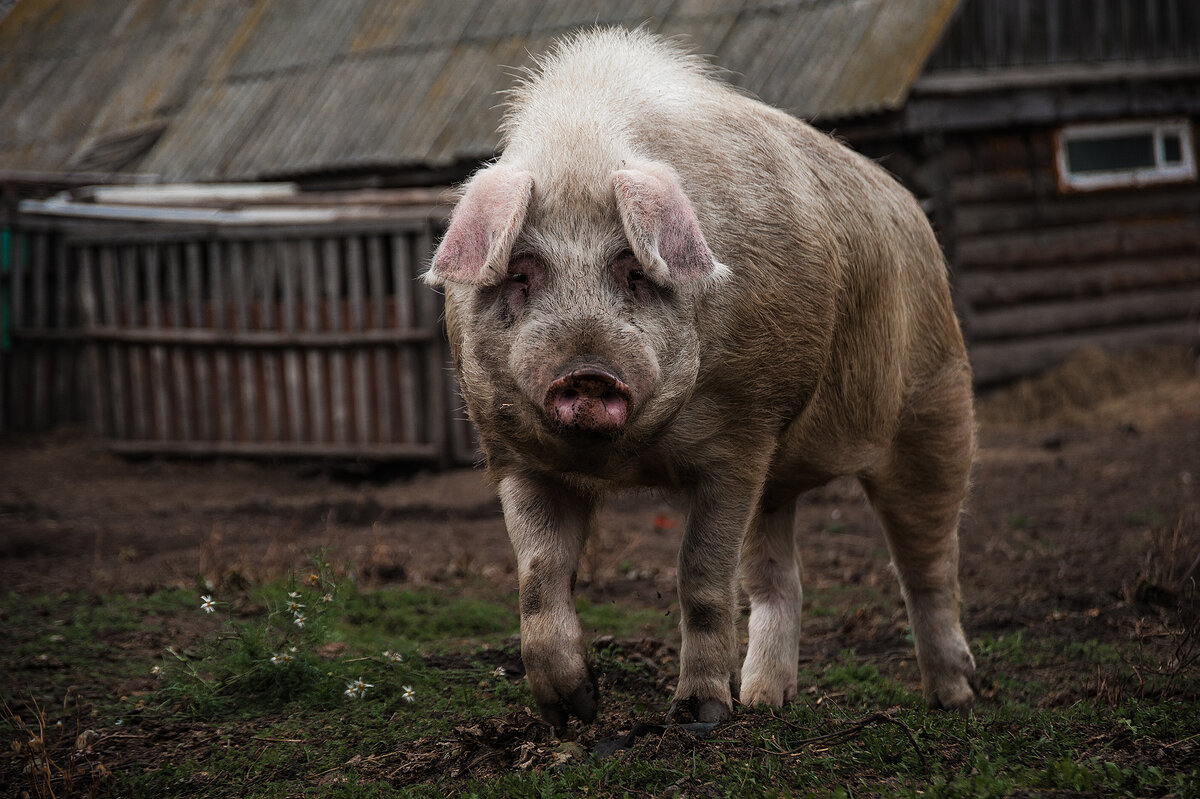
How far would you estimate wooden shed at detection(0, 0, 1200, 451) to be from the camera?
32.4 feet

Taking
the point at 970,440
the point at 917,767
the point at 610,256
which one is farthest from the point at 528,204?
the point at 970,440

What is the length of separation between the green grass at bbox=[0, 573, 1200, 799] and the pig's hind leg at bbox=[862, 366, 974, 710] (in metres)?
0.18

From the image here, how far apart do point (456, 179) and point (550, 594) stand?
9395 mm

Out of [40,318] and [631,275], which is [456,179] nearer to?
[40,318]

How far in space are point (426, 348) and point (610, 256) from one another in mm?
6783

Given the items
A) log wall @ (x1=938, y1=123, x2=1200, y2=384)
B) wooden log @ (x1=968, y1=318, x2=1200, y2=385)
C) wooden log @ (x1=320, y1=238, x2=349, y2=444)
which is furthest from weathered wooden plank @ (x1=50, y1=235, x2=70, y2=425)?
wooden log @ (x1=968, y1=318, x2=1200, y2=385)

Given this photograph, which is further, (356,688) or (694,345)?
(356,688)

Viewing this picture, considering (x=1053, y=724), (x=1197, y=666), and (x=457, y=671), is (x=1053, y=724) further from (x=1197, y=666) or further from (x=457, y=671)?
(x=457, y=671)

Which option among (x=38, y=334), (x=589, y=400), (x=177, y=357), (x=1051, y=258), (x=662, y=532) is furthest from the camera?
(x=1051, y=258)

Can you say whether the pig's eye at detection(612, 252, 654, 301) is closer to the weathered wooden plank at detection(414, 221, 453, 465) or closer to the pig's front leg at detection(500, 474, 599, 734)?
the pig's front leg at detection(500, 474, 599, 734)

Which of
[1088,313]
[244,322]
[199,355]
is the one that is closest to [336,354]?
[244,322]

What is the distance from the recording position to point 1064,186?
1191 cm

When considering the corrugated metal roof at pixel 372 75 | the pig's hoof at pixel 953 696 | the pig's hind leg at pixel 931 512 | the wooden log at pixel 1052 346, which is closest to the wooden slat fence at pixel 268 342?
the corrugated metal roof at pixel 372 75

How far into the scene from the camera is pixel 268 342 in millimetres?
9828
